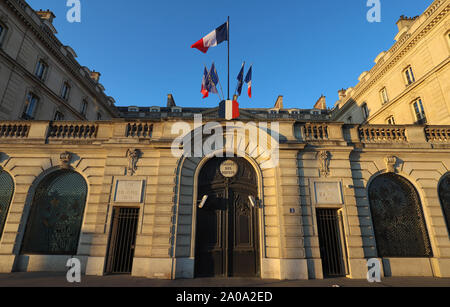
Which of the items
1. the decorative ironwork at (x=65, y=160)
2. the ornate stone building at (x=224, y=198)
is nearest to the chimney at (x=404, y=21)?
the ornate stone building at (x=224, y=198)

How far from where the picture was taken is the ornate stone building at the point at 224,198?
9.35m

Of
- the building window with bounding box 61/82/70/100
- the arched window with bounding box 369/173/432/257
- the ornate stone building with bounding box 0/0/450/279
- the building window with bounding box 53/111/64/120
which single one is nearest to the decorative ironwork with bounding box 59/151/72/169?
the ornate stone building with bounding box 0/0/450/279

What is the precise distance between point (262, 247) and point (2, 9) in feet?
81.2

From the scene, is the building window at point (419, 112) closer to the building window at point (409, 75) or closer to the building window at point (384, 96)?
the building window at point (409, 75)

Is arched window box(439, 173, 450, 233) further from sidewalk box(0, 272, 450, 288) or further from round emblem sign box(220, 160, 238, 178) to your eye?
round emblem sign box(220, 160, 238, 178)

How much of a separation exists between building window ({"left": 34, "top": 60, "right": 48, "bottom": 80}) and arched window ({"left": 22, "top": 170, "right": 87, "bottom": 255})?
15.2 meters

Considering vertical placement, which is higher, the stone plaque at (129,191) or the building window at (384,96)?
the building window at (384,96)

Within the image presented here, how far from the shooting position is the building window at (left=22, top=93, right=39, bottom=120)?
62.6 ft

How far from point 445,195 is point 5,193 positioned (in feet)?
67.3

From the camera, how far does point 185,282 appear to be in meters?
8.23

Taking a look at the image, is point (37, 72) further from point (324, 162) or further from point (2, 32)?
point (324, 162)

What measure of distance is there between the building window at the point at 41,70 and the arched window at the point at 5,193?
13.8m

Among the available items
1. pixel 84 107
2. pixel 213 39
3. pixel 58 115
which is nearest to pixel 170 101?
pixel 84 107
